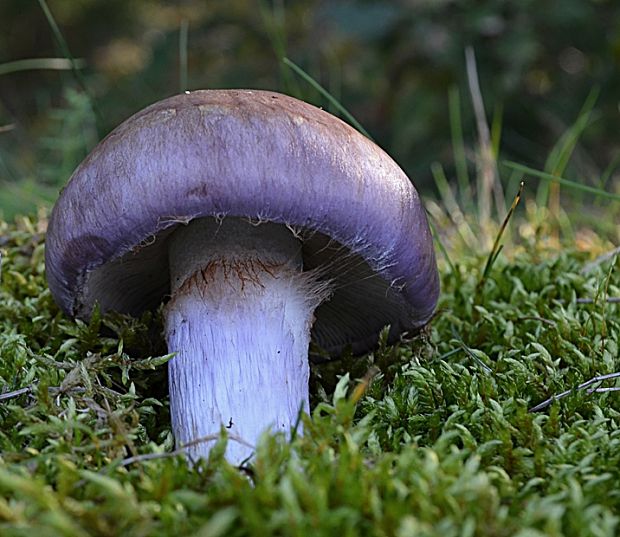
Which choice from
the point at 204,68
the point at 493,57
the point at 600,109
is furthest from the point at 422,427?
the point at 204,68

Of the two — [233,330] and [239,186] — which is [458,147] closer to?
[233,330]

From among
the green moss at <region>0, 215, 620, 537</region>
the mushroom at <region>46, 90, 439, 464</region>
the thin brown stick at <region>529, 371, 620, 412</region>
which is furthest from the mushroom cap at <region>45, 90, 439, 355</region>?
the thin brown stick at <region>529, 371, 620, 412</region>

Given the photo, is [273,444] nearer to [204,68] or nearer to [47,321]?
[47,321]

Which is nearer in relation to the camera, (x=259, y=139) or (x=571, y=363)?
(x=259, y=139)

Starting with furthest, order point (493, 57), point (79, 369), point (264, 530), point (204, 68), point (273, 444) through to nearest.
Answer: point (204, 68), point (493, 57), point (79, 369), point (273, 444), point (264, 530)

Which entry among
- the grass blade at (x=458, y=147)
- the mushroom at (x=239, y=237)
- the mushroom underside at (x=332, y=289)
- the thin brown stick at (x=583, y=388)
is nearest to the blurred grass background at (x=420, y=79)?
the grass blade at (x=458, y=147)
